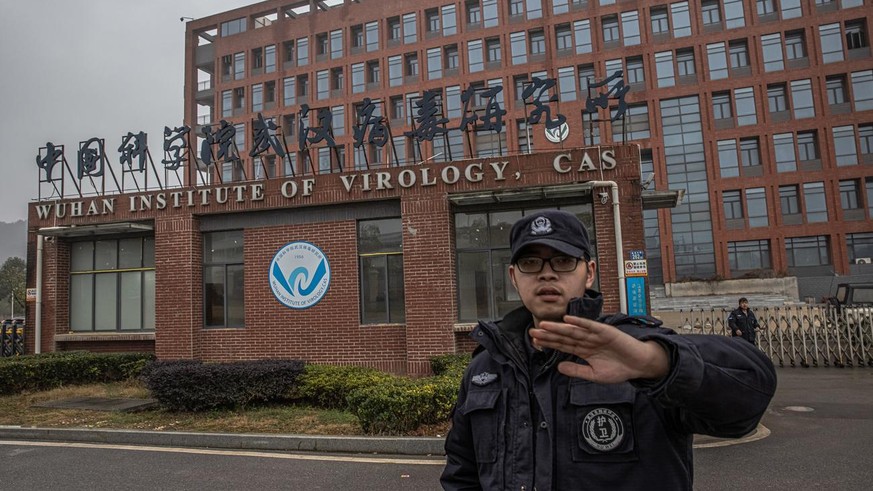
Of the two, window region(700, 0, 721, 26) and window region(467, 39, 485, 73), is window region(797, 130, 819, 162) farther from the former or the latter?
window region(467, 39, 485, 73)

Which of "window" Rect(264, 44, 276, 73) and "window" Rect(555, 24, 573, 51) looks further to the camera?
"window" Rect(264, 44, 276, 73)

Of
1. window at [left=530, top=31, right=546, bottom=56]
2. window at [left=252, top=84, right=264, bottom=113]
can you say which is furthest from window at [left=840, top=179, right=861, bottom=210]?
window at [left=252, top=84, right=264, bottom=113]

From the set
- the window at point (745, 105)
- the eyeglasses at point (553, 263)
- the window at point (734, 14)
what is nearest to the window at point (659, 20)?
the window at point (734, 14)

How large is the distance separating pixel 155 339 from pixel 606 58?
1375 inches

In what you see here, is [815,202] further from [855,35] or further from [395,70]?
[395,70]

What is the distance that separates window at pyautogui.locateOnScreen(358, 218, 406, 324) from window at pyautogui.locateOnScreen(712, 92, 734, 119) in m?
32.8

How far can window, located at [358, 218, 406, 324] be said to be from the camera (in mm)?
12391

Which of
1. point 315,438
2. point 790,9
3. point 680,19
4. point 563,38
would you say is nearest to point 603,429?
point 315,438

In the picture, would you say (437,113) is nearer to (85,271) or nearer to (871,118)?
(85,271)

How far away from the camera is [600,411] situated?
1.69m

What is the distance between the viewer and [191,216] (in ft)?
44.1

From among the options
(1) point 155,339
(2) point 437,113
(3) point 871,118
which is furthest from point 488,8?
(1) point 155,339

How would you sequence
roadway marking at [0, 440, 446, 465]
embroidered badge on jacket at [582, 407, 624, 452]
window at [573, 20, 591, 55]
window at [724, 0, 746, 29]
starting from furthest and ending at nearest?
window at [573, 20, 591, 55] < window at [724, 0, 746, 29] < roadway marking at [0, 440, 446, 465] < embroidered badge on jacket at [582, 407, 624, 452]

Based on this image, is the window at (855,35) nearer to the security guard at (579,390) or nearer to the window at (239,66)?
the window at (239,66)
